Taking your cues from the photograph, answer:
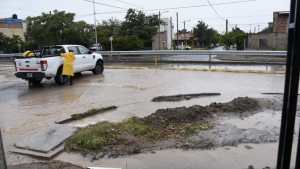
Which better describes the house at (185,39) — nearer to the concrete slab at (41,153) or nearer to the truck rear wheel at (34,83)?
the truck rear wheel at (34,83)

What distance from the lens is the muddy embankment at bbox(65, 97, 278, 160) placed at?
5.54m

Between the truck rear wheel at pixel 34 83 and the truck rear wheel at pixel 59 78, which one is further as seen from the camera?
the truck rear wheel at pixel 34 83

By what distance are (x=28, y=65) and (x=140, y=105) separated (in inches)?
251

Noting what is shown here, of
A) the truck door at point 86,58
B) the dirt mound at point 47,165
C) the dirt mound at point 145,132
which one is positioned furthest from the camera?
the truck door at point 86,58

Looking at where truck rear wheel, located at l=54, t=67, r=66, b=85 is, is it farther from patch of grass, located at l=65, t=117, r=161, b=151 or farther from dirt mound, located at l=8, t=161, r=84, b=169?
dirt mound, located at l=8, t=161, r=84, b=169

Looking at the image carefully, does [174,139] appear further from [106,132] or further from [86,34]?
[86,34]

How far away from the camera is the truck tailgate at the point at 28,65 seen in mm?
12914

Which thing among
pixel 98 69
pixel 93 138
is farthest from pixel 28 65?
pixel 93 138

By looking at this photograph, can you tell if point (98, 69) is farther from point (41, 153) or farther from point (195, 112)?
point (41, 153)

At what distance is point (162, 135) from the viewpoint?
613 cm

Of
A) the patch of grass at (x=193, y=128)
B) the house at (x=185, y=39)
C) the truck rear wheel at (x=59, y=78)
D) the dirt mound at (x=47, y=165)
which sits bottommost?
the dirt mound at (x=47, y=165)

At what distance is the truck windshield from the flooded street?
4.42 ft

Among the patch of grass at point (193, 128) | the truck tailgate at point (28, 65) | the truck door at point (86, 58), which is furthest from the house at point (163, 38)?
the patch of grass at point (193, 128)

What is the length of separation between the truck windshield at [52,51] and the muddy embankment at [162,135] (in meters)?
8.08
